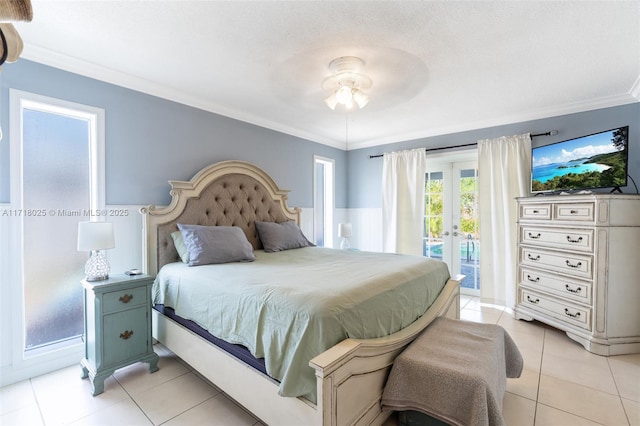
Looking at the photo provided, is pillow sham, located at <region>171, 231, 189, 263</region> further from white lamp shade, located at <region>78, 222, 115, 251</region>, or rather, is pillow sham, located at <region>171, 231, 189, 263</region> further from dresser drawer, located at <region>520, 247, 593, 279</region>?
dresser drawer, located at <region>520, 247, 593, 279</region>

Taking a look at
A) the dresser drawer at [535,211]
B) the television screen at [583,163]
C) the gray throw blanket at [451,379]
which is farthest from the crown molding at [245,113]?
the gray throw blanket at [451,379]

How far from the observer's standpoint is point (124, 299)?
2.16m

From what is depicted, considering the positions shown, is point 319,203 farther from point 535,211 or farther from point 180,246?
point 535,211

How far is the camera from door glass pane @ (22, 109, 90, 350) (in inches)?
88.8

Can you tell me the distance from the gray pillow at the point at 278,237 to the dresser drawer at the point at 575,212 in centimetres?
263

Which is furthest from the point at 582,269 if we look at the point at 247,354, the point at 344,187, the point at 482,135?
the point at 344,187

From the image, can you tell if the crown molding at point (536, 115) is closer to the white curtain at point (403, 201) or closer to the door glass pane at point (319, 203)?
the white curtain at point (403, 201)

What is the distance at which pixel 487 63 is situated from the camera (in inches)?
92.6

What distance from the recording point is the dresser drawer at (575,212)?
2626 millimetres

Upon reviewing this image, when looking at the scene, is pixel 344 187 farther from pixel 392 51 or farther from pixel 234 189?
pixel 392 51

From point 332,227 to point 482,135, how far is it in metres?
2.55

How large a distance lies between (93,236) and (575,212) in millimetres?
4037

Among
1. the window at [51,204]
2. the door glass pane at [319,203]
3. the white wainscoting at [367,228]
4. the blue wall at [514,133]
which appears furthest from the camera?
the white wainscoting at [367,228]

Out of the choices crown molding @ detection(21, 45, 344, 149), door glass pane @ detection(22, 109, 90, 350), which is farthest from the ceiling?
door glass pane @ detection(22, 109, 90, 350)
